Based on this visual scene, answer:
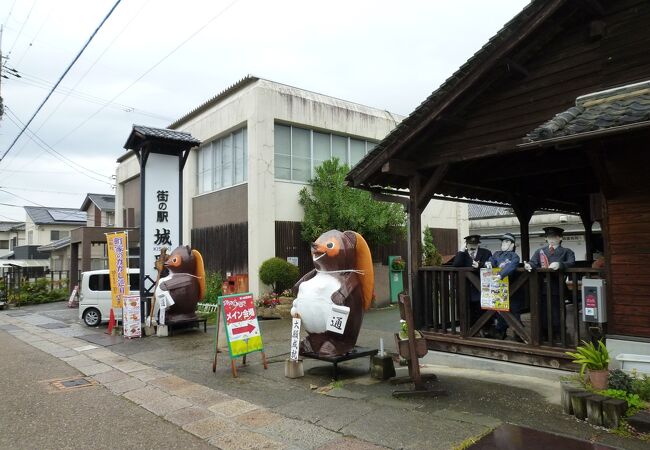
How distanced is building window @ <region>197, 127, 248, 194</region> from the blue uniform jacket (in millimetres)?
11345

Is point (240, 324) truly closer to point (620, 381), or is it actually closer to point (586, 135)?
point (620, 381)

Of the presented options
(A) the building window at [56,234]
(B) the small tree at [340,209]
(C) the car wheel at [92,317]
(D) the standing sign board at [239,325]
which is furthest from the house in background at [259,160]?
(A) the building window at [56,234]

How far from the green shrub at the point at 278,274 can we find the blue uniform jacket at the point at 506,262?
885cm

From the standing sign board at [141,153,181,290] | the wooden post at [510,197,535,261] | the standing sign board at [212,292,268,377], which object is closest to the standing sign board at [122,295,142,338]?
the standing sign board at [141,153,181,290]

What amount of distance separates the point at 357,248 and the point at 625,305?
3941mm

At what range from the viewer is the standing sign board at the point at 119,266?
41.2 ft

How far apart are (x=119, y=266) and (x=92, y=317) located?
342 centimetres

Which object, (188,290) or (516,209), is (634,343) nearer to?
(516,209)

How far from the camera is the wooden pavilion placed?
218 inches

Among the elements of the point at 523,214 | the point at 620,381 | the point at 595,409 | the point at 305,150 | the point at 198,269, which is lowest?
the point at 595,409

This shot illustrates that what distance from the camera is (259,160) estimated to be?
15.6 m

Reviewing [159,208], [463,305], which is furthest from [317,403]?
[159,208]

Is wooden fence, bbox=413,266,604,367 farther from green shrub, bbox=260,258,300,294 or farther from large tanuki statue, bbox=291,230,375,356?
green shrub, bbox=260,258,300,294

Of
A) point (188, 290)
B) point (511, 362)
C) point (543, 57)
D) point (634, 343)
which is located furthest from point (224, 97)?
point (634, 343)
